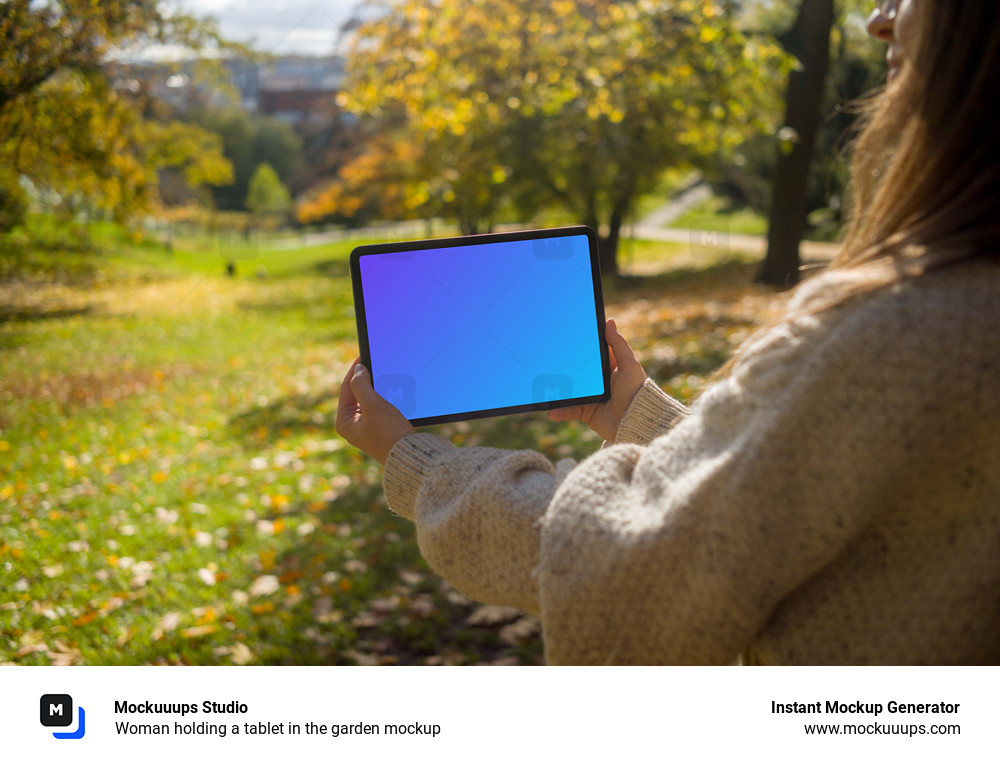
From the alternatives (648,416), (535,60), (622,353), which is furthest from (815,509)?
(535,60)

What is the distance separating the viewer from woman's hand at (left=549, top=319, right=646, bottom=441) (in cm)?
155

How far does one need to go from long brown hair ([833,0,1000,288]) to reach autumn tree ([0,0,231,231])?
3576 mm

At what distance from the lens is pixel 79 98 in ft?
13.0

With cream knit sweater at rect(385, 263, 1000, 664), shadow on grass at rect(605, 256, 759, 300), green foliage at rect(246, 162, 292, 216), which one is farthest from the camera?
shadow on grass at rect(605, 256, 759, 300)

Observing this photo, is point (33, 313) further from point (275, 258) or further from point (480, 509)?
point (480, 509)

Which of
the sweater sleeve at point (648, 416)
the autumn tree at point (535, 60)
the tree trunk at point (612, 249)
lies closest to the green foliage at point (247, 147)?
the autumn tree at point (535, 60)

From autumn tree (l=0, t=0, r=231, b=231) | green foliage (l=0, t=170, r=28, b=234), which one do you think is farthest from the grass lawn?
autumn tree (l=0, t=0, r=231, b=231)

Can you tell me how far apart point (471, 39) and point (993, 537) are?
280 inches

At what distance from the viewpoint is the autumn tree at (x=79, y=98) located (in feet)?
11.2

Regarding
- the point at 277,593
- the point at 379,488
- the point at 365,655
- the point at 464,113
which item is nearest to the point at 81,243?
the point at 464,113
